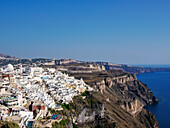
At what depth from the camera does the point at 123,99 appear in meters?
87.0

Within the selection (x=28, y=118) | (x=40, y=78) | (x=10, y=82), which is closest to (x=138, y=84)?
(x=40, y=78)

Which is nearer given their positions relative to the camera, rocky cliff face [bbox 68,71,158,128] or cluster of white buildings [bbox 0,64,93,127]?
cluster of white buildings [bbox 0,64,93,127]

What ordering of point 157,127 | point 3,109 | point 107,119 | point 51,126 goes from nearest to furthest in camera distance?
1. point 3,109
2. point 51,126
3. point 107,119
4. point 157,127

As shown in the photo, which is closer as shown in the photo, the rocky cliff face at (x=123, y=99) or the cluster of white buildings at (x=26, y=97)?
the cluster of white buildings at (x=26, y=97)

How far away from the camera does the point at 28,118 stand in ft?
75.7

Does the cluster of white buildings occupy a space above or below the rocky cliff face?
above

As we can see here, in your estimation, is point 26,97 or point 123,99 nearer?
point 26,97

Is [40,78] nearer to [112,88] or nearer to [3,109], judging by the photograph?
[3,109]

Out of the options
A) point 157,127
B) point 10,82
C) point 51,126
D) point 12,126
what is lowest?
point 157,127

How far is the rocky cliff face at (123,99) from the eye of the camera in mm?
46219

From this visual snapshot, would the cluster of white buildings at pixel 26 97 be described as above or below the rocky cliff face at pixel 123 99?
above

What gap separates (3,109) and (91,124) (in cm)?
1746

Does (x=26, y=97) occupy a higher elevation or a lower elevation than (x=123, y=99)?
higher

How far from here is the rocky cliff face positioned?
152ft
